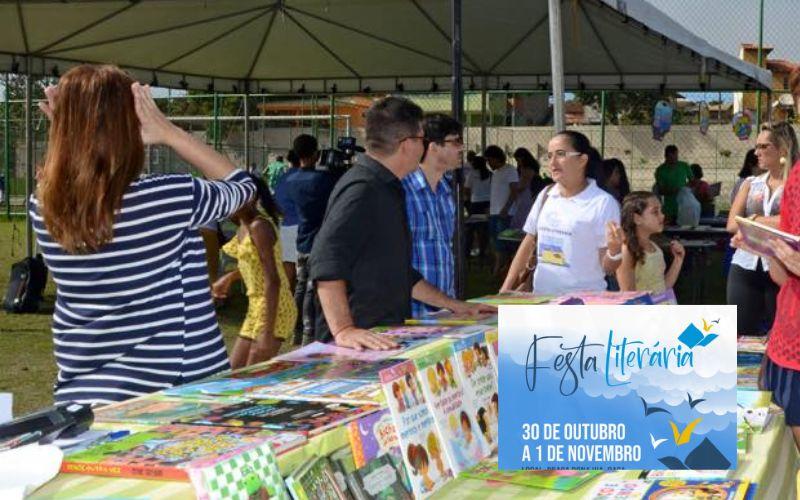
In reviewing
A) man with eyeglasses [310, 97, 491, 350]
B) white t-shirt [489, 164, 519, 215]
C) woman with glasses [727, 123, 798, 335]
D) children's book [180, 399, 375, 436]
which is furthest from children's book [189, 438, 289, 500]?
white t-shirt [489, 164, 519, 215]

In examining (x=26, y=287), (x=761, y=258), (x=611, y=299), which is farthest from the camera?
(x=26, y=287)

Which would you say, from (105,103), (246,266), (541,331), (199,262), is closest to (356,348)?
(199,262)

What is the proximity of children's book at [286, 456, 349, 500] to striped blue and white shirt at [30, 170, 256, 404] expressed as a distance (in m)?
0.73

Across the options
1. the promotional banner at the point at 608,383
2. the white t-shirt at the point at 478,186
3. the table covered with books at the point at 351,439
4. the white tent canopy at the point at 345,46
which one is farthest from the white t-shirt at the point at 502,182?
the promotional banner at the point at 608,383

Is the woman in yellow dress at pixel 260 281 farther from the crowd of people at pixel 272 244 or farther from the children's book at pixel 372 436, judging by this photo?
the children's book at pixel 372 436

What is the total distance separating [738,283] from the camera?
5520mm

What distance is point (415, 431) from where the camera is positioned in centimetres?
217

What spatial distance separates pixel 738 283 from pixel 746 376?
202 cm

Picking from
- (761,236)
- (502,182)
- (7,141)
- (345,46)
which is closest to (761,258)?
(761,236)

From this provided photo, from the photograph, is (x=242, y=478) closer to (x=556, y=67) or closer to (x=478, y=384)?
(x=478, y=384)

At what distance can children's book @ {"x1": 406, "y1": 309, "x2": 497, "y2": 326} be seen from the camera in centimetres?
305

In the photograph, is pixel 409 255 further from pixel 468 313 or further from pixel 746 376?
pixel 746 376

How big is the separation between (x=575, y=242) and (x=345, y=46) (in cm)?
806

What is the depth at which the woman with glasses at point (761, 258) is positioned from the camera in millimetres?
5441
